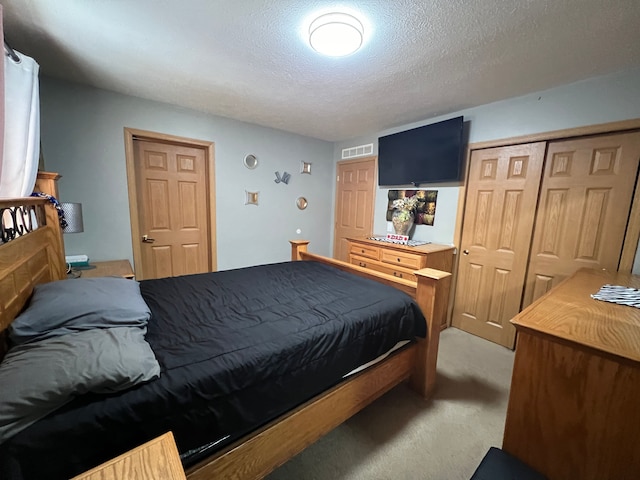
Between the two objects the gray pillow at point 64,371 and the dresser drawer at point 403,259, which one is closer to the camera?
the gray pillow at point 64,371

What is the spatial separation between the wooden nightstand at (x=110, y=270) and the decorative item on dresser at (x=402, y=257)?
238cm

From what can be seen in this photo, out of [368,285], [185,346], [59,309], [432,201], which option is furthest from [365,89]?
[59,309]

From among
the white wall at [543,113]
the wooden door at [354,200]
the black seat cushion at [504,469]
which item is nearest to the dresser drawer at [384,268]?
the wooden door at [354,200]

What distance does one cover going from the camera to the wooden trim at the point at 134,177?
260cm

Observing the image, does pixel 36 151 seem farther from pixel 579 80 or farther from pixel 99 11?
pixel 579 80

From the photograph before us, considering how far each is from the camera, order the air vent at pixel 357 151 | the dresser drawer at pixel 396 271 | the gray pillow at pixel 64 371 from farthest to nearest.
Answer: the air vent at pixel 357 151, the dresser drawer at pixel 396 271, the gray pillow at pixel 64 371

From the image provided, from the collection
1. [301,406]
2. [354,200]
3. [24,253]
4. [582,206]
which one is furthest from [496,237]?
[24,253]

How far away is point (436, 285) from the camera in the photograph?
1657 mm

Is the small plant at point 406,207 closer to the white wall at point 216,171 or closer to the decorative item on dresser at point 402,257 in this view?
the decorative item on dresser at point 402,257

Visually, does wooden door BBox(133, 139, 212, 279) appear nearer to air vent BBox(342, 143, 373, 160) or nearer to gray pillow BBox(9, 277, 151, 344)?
gray pillow BBox(9, 277, 151, 344)

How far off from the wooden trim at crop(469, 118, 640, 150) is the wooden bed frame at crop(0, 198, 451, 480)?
1632 millimetres

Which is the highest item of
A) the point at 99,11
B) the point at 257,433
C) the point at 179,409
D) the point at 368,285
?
the point at 99,11

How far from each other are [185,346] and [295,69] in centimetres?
195

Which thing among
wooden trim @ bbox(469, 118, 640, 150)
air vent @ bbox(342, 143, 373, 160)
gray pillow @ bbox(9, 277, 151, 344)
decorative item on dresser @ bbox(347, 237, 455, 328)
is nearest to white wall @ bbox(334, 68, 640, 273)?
wooden trim @ bbox(469, 118, 640, 150)
